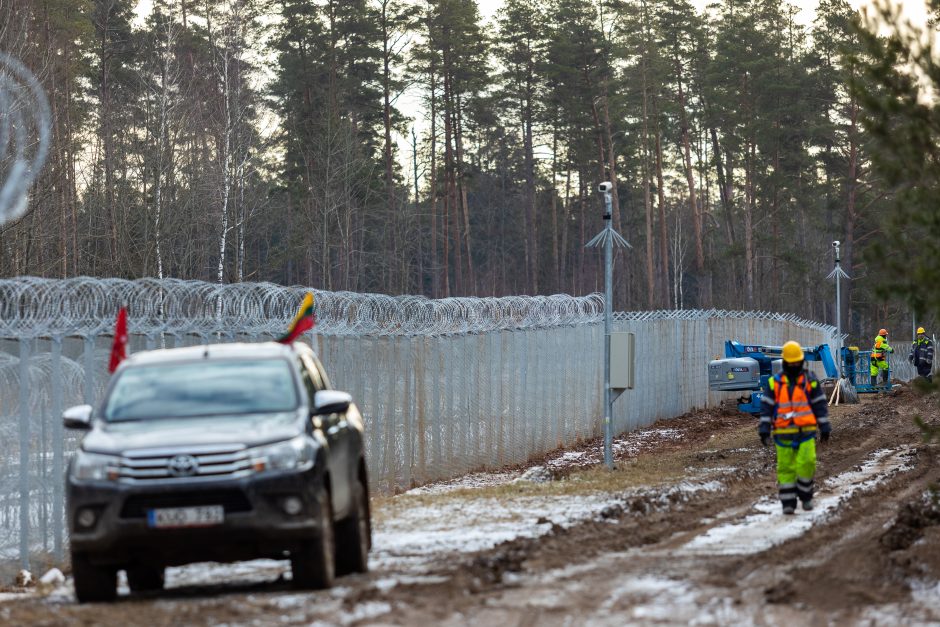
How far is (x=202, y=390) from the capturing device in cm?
1047

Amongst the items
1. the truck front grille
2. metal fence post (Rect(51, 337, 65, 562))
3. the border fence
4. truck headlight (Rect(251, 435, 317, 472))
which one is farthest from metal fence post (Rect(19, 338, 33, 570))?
truck headlight (Rect(251, 435, 317, 472))

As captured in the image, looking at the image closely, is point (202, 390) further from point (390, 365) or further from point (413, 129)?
point (413, 129)

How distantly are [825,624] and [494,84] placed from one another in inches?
2374

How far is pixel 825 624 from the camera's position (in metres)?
8.49

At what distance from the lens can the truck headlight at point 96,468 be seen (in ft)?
31.3

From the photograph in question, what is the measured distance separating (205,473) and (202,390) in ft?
3.66

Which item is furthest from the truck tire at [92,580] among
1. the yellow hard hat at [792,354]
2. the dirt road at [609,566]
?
the yellow hard hat at [792,354]

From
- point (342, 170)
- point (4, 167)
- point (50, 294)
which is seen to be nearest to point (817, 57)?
point (342, 170)

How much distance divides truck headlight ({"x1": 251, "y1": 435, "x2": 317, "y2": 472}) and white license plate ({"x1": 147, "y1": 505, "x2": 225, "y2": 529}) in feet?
1.23

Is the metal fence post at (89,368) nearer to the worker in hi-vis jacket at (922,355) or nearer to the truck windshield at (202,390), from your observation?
the truck windshield at (202,390)

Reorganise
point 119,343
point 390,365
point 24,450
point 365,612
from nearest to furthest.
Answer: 1. point 365,612
2. point 119,343
3. point 24,450
4. point 390,365

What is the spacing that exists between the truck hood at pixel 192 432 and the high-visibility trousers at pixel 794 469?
21.1ft

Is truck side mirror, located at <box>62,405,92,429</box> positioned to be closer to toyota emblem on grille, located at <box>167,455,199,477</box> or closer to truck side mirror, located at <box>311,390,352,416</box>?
toyota emblem on grille, located at <box>167,455,199,477</box>

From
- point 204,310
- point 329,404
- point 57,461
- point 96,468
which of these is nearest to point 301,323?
point 329,404
